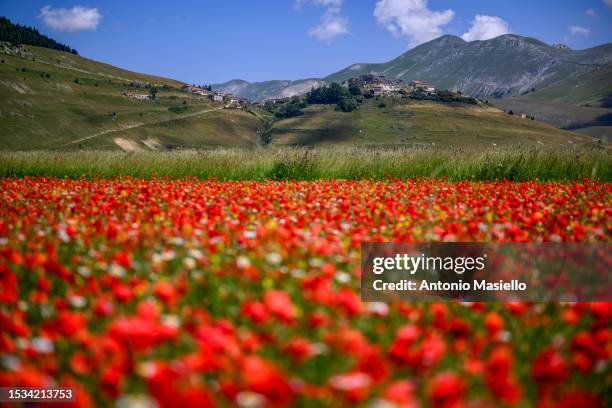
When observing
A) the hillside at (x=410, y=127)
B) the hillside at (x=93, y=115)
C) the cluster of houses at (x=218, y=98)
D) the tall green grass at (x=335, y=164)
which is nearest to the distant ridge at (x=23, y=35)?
the hillside at (x=93, y=115)

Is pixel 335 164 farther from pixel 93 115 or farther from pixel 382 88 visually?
pixel 382 88

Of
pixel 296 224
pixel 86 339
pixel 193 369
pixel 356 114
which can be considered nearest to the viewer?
pixel 193 369

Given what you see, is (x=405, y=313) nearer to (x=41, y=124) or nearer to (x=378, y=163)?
(x=378, y=163)

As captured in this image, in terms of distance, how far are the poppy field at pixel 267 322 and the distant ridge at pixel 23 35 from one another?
199502mm

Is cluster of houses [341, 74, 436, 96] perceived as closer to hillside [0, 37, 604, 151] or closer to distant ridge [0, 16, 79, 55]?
hillside [0, 37, 604, 151]

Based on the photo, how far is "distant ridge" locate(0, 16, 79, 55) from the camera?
174 meters

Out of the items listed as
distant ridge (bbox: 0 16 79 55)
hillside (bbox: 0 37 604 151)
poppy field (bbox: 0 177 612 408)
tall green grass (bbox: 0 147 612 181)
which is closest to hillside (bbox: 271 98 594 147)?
hillside (bbox: 0 37 604 151)

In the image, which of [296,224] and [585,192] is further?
[585,192]

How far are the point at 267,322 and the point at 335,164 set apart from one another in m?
10.5

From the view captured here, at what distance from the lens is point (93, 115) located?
10275 cm

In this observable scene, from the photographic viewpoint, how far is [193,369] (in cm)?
157

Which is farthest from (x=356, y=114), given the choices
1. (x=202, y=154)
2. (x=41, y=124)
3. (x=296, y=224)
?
(x=296, y=224)

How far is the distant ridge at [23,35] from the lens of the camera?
17450 centimetres

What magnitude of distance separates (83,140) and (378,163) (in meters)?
82.9
